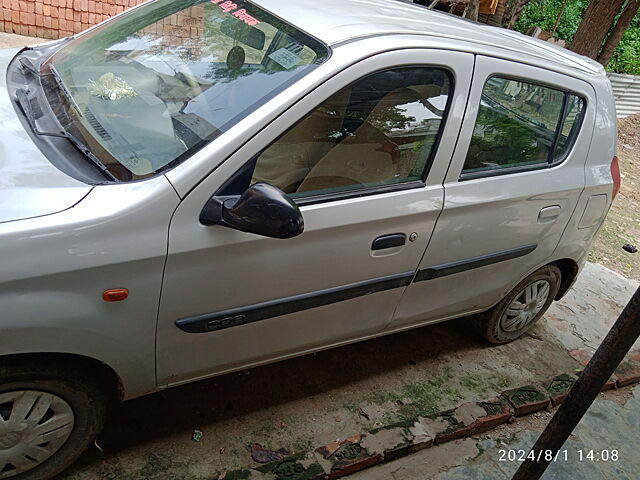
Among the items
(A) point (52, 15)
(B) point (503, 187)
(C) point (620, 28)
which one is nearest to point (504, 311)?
(B) point (503, 187)

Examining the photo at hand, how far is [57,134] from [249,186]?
0.75 meters

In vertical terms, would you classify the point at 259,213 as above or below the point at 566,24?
below

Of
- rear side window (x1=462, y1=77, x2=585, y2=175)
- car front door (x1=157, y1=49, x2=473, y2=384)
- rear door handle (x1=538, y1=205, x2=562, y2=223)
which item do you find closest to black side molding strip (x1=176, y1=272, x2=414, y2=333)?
car front door (x1=157, y1=49, x2=473, y2=384)

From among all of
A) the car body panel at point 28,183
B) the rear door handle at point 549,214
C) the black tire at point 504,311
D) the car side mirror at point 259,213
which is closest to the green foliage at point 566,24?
the black tire at point 504,311

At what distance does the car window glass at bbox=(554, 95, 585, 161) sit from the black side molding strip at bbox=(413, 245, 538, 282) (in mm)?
515

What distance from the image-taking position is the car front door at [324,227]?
2104mm

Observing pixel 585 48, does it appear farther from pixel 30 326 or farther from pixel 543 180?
pixel 30 326

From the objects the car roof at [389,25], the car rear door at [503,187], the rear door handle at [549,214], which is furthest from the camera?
the rear door handle at [549,214]

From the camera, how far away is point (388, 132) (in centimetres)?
254

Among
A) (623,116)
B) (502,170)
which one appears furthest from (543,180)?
(623,116)

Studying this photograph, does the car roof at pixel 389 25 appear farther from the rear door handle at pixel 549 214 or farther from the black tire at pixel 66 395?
the black tire at pixel 66 395

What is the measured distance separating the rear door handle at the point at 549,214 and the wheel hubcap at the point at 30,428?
92.1 inches

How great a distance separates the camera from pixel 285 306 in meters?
2.39

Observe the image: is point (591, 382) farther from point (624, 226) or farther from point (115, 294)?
point (624, 226)
